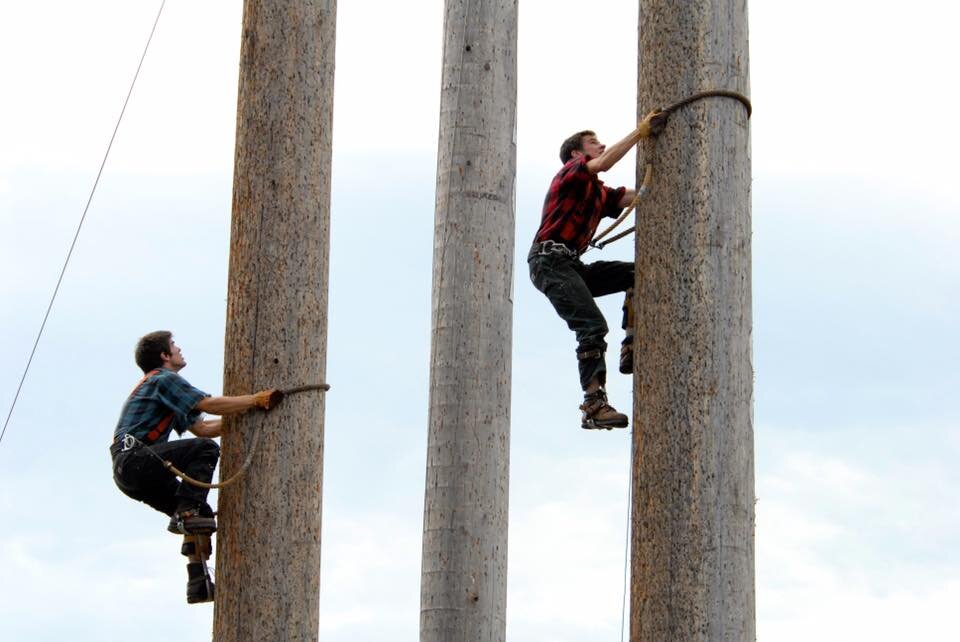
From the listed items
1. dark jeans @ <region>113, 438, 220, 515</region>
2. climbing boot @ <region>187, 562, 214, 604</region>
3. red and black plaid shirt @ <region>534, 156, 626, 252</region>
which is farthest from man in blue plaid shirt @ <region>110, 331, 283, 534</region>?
red and black plaid shirt @ <region>534, 156, 626, 252</region>

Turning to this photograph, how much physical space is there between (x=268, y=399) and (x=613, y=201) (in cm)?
192

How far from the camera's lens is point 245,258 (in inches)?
263

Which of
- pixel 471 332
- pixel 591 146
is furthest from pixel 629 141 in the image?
pixel 471 332

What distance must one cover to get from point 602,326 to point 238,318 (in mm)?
1526

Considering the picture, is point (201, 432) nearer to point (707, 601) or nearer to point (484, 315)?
point (484, 315)

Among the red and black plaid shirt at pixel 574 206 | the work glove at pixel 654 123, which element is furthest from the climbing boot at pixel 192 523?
the work glove at pixel 654 123

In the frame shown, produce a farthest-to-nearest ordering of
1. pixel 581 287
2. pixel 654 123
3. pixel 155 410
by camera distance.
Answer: pixel 155 410
pixel 581 287
pixel 654 123

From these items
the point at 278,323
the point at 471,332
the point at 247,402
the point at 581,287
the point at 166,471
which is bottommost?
the point at 166,471

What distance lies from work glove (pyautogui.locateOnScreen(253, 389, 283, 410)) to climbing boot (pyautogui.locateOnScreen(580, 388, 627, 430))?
1.21m

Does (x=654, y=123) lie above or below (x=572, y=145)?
below

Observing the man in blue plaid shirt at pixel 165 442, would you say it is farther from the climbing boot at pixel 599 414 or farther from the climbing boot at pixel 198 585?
the climbing boot at pixel 599 414

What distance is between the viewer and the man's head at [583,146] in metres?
7.80

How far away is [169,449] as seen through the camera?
24.4 feet

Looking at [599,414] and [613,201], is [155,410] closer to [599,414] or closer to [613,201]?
[599,414]
